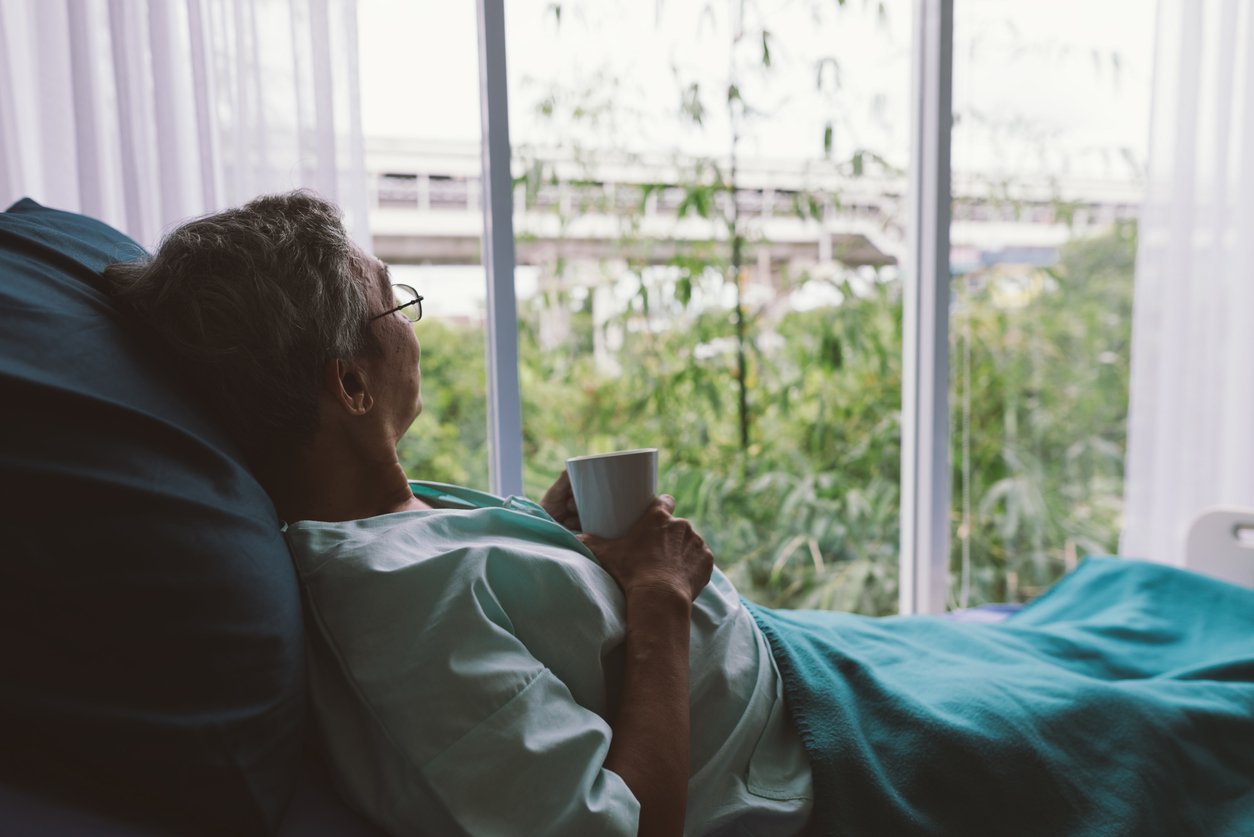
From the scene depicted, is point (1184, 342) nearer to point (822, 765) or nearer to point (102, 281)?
point (822, 765)

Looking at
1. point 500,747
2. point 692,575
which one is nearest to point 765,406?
point 692,575

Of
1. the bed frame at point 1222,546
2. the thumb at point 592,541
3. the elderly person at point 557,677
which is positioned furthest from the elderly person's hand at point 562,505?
the bed frame at point 1222,546

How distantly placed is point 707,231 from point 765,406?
0.48 meters

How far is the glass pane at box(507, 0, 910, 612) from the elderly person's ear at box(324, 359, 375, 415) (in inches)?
46.5

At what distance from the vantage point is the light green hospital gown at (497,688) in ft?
2.59

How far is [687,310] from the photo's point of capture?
7.77 feet

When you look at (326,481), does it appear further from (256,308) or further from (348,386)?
(256,308)

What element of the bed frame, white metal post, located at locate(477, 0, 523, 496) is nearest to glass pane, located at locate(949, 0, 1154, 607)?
the bed frame

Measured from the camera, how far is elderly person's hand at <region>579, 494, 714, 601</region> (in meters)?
1.04

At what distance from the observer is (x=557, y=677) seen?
0.91m

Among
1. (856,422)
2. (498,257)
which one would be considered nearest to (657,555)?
(498,257)

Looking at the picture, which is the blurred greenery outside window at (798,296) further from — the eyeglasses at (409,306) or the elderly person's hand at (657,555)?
the elderly person's hand at (657,555)

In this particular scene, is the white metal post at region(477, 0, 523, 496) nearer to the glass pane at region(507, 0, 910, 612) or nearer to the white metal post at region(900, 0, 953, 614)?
the glass pane at region(507, 0, 910, 612)

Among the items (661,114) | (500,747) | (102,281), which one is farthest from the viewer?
(661,114)
